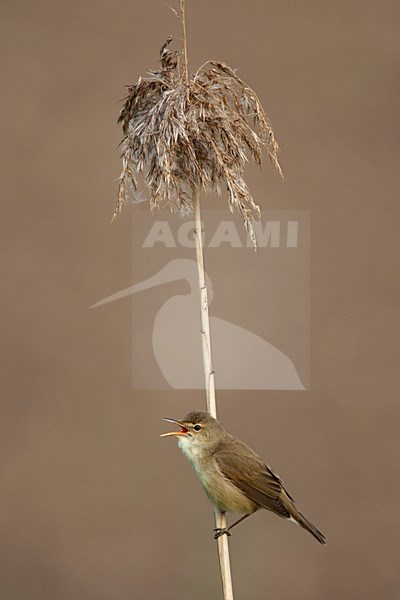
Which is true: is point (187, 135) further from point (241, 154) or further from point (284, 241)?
point (284, 241)

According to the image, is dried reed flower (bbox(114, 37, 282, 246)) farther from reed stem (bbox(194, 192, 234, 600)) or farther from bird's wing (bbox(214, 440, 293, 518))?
bird's wing (bbox(214, 440, 293, 518))

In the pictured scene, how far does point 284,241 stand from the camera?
5.39 ft

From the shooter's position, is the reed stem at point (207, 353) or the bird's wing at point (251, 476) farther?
the bird's wing at point (251, 476)

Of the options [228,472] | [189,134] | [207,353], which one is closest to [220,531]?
[228,472]

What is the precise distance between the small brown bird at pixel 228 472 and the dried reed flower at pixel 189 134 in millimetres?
268

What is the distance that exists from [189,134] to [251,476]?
440 mm

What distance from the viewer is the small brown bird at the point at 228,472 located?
926mm

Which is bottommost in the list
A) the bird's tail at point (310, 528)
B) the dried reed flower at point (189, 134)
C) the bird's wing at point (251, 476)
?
the bird's tail at point (310, 528)

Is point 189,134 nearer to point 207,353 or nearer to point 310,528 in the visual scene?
point 207,353

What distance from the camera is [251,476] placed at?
3.15 feet

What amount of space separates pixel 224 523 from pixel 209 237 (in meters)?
0.80

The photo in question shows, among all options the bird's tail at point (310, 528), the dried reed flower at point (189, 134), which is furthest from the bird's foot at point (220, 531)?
the dried reed flower at point (189, 134)

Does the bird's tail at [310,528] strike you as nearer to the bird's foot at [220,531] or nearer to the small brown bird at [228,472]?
the small brown bird at [228,472]

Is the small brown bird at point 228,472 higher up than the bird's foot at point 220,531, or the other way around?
the small brown bird at point 228,472
